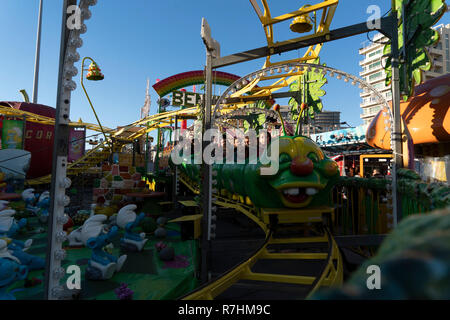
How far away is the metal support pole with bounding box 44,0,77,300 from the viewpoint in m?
2.38

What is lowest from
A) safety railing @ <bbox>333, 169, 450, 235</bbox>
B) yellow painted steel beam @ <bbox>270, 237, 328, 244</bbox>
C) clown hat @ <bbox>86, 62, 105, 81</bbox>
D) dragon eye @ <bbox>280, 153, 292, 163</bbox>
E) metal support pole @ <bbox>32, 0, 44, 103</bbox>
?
yellow painted steel beam @ <bbox>270, 237, 328, 244</bbox>

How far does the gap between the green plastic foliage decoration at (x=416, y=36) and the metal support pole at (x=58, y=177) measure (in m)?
4.38

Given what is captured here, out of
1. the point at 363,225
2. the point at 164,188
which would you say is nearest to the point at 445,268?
the point at 363,225

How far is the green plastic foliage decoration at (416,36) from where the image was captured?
3543 millimetres

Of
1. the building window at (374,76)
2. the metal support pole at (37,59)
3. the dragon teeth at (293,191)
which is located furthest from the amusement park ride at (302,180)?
the building window at (374,76)

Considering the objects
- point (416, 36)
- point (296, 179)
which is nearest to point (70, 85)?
point (296, 179)

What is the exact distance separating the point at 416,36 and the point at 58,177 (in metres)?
4.91

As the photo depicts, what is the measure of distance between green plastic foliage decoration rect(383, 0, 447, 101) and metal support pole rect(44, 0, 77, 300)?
173 inches

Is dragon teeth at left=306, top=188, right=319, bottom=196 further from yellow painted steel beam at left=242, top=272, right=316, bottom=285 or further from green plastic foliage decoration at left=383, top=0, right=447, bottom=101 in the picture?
green plastic foliage decoration at left=383, top=0, right=447, bottom=101

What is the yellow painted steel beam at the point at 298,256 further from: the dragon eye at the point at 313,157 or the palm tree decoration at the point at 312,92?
the palm tree decoration at the point at 312,92

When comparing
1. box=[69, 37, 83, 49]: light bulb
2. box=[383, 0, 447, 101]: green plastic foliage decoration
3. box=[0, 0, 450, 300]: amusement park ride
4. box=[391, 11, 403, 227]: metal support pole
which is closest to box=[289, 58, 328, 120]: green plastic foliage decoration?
box=[0, 0, 450, 300]: amusement park ride

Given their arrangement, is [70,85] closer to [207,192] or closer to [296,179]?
[207,192]

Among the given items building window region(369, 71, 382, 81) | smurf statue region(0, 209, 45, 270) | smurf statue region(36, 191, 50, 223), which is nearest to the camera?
smurf statue region(0, 209, 45, 270)
